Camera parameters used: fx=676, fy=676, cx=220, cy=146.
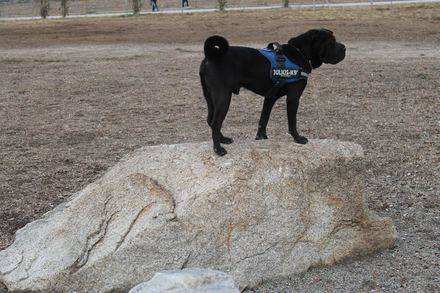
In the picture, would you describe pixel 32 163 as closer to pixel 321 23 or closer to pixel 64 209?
pixel 64 209

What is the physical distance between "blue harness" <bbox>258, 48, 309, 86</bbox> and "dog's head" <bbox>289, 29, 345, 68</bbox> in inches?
7.7

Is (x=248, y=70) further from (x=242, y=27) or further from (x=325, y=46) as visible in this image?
(x=242, y=27)

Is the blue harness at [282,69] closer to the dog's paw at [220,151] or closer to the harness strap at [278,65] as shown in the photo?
the harness strap at [278,65]

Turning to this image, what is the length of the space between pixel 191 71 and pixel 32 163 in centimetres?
837

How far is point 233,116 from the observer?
12.0m

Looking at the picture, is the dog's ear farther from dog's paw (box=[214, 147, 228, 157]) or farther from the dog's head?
dog's paw (box=[214, 147, 228, 157])

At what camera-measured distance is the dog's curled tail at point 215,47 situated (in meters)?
5.48

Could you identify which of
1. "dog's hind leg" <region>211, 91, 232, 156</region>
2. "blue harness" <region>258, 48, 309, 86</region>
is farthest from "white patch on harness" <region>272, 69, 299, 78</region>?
"dog's hind leg" <region>211, 91, 232, 156</region>

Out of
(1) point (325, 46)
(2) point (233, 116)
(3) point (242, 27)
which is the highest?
(1) point (325, 46)

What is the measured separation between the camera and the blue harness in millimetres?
5824

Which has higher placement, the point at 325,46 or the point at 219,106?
the point at 325,46

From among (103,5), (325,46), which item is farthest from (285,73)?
(103,5)

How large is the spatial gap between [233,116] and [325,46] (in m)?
6.12

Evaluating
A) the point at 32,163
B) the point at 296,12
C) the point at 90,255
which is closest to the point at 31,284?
the point at 90,255
